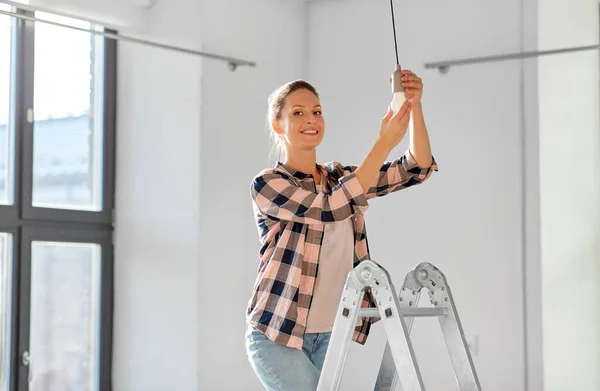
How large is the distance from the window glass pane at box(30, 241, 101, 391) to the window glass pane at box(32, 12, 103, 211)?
0.23 meters

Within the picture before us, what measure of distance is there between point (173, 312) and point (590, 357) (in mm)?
1849

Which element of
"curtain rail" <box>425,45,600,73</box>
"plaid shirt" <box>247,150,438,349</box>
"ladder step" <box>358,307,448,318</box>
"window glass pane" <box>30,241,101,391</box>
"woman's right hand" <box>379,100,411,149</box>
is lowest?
"window glass pane" <box>30,241,101,391</box>

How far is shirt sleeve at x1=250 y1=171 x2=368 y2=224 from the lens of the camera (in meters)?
2.06

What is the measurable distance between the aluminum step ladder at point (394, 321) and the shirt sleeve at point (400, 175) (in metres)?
0.25

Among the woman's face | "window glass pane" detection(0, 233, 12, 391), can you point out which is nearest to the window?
"window glass pane" detection(0, 233, 12, 391)

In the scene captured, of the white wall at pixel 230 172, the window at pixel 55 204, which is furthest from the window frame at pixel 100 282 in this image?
the white wall at pixel 230 172

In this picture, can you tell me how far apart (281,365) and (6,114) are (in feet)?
7.52

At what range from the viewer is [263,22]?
455 cm

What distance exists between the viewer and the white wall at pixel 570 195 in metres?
3.87

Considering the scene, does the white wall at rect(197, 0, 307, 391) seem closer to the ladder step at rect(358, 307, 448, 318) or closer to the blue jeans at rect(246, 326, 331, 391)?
the blue jeans at rect(246, 326, 331, 391)

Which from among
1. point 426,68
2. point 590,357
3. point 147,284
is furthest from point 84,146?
point 590,357

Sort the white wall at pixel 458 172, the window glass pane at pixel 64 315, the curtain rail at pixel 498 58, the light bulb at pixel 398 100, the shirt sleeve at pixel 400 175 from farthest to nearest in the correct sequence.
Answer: the white wall at pixel 458 172
the window glass pane at pixel 64 315
the curtain rail at pixel 498 58
the shirt sleeve at pixel 400 175
the light bulb at pixel 398 100

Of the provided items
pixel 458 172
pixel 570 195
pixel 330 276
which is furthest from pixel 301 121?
pixel 458 172

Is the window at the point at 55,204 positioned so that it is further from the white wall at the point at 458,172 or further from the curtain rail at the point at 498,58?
the curtain rail at the point at 498,58
